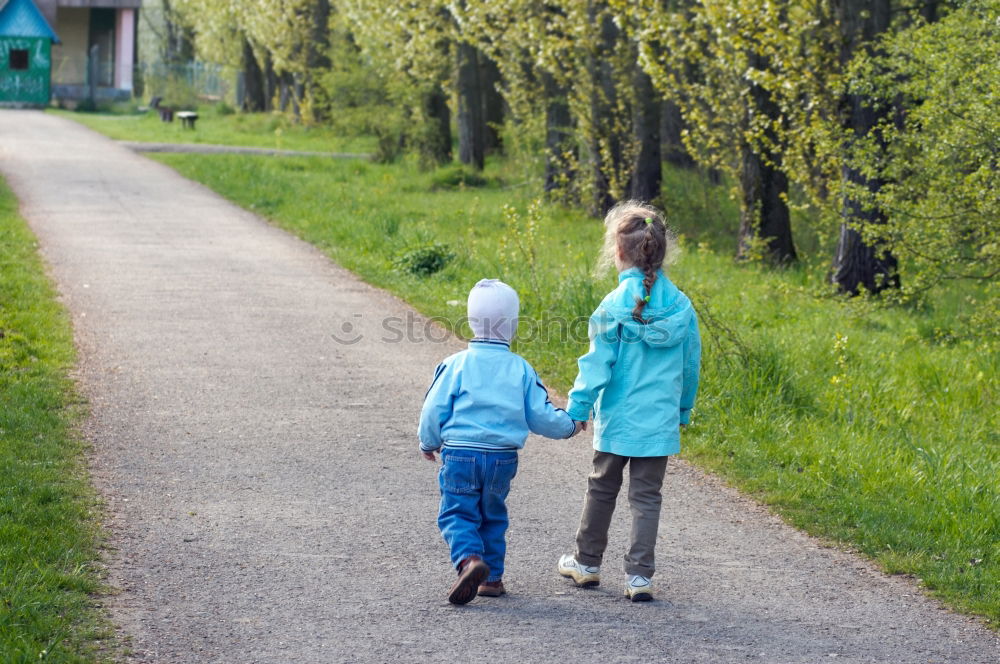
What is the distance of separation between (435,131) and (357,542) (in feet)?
66.0

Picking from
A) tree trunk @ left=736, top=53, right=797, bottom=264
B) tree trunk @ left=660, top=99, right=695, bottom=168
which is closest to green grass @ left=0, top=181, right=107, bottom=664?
tree trunk @ left=736, top=53, right=797, bottom=264

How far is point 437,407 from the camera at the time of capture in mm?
4746

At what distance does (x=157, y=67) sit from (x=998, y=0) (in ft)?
175

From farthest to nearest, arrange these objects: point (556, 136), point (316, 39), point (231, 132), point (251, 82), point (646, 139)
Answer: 1. point (251, 82)
2. point (231, 132)
3. point (316, 39)
4. point (556, 136)
5. point (646, 139)

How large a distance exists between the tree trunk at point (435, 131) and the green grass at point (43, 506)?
15.1 meters

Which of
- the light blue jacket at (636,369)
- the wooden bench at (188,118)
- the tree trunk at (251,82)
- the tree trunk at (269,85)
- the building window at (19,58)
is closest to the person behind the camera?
the light blue jacket at (636,369)

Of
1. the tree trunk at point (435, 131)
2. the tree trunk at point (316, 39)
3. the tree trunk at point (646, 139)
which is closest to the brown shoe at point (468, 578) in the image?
the tree trunk at point (646, 139)

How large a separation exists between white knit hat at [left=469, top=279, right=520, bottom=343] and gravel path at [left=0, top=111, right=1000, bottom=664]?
107 cm

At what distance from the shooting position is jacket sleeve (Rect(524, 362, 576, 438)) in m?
4.73

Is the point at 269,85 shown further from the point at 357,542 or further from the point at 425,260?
the point at 357,542

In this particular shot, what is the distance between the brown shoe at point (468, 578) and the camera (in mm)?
4609

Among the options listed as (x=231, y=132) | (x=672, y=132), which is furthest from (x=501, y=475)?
Result: (x=231, y=132)

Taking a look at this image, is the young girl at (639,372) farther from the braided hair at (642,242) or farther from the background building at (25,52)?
the background building at (25,52)

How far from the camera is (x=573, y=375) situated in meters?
9.09
